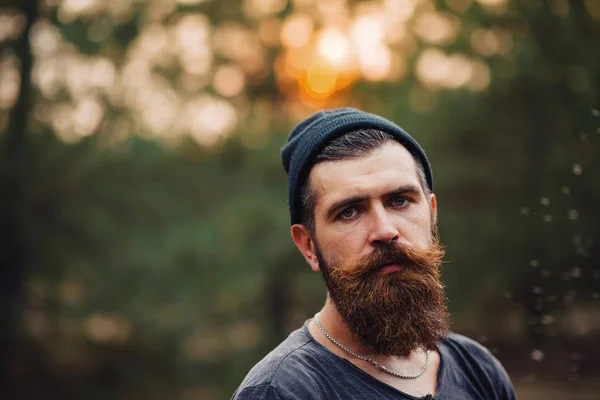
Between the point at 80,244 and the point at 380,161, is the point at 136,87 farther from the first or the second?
the point at 380,161

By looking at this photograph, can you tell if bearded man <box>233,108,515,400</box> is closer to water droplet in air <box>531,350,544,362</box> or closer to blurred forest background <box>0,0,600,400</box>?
blurred forest background <box>0,0,600,400</box>

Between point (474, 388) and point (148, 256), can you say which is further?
point (148, 256)

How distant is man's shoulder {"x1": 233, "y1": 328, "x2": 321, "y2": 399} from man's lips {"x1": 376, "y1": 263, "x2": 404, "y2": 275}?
330 millimetres

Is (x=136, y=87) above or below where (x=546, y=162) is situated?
above

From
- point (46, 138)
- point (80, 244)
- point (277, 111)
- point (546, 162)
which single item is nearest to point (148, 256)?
point (80, 244)

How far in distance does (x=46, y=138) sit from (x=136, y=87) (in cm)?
162

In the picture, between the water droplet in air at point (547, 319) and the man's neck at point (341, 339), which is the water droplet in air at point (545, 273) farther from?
the man's neck at point (341, 339)

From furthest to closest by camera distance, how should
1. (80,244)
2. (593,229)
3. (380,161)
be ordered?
(80,244)
(593,229)
(380,161)

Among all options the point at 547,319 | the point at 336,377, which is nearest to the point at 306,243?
the point at 336,377

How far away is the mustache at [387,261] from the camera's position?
2053mm

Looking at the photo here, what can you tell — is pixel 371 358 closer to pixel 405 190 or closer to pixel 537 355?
pixel 405 190

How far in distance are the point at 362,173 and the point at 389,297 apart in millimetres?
430

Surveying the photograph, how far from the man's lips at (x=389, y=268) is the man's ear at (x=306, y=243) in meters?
0.27

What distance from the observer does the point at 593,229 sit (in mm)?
8789
